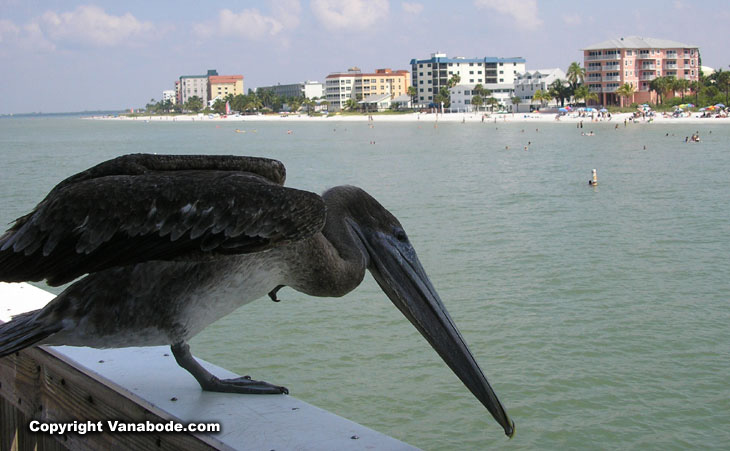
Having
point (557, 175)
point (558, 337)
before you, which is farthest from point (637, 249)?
point (557, 175)

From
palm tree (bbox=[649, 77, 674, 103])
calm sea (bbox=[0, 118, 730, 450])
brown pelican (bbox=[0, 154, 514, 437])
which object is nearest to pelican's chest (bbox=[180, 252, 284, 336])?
brown pelican (bbox=[0, 154, 514, 437])

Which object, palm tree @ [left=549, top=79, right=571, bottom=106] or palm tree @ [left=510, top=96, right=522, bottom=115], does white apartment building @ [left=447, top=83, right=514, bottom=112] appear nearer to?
palm tree @ [left=510, top=96, right=522, bottom=115]

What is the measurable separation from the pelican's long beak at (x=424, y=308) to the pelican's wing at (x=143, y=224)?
368 millimetres

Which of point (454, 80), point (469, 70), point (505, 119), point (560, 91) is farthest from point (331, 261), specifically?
point (469, 70)

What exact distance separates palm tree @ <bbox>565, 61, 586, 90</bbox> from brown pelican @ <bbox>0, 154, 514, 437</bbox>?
146 m

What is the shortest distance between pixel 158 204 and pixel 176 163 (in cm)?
38

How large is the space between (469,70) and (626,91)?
186 ft

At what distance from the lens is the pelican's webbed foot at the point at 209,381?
289 centimetres

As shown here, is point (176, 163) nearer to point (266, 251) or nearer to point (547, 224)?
point (266, 251)

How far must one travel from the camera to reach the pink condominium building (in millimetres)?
133250

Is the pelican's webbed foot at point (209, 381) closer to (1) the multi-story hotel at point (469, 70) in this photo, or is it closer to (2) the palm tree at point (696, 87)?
(2) the palm tree at point (696, 87)

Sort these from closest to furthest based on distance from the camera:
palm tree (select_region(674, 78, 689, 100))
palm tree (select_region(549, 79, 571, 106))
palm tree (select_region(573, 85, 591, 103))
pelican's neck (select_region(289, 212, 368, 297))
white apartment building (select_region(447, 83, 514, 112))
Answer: pelican's neck (select_region(289, 212, 368, 297)) < palm tree (select_region(674, 78, 689, 100)) < palm tree (select_region(573, 85, 591, 103)) < palm tree (select_region(549, 79, 571, 106)) < white apartment building (select_region(447, 83, 514, 112))

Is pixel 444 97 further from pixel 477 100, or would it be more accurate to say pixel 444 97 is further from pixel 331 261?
pixel 331 261

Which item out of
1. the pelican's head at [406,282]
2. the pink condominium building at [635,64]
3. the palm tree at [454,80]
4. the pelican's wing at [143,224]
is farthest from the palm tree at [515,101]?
the pelican's wing at [143,224]
